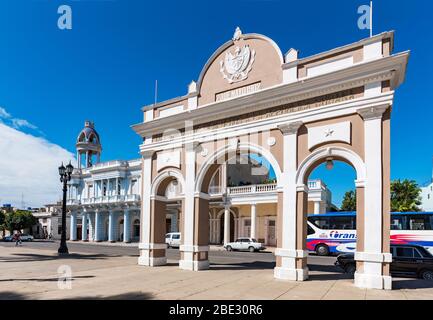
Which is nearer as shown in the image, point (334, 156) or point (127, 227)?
point (334, 156)

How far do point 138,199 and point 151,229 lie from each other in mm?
24568

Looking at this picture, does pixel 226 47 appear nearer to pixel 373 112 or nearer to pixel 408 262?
pixel 373 112

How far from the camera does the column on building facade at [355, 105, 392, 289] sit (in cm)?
952

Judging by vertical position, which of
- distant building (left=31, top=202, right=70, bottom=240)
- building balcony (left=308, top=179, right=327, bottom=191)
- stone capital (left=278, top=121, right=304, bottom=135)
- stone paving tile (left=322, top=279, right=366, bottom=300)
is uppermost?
stone capital (left=278, top=121, right=304, bottom=135)

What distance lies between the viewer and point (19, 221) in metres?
53.7

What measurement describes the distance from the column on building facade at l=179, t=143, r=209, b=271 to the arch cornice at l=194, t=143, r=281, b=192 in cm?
28

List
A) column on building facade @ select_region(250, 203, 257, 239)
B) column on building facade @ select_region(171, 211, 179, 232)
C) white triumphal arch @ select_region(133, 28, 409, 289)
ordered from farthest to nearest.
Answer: column on building facade @ select_region(171, 211, 179, 232), column on building facade @ select_region(250, 203, 257, 239), white triumphal arch @ select_region(133, 28, 409, 289)

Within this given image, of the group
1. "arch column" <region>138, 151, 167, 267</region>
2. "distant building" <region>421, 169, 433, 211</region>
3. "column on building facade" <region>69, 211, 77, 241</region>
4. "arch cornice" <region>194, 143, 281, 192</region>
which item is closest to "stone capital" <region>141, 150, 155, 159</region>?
"arch column" <region>138, 151, 167, 267</region>

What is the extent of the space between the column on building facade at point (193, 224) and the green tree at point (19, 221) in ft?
162

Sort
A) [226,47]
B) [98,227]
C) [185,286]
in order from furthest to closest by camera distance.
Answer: [98,227] < [226,47] < [185,286]

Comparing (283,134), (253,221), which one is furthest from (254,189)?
(283,134)

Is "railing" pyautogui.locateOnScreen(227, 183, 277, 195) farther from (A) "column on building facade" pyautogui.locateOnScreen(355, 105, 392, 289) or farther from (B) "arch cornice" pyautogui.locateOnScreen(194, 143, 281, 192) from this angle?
(A) "column on building facade" pyautogui.locateOnScreen(355, 105, 392, 289)

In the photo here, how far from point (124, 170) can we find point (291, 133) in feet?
107
